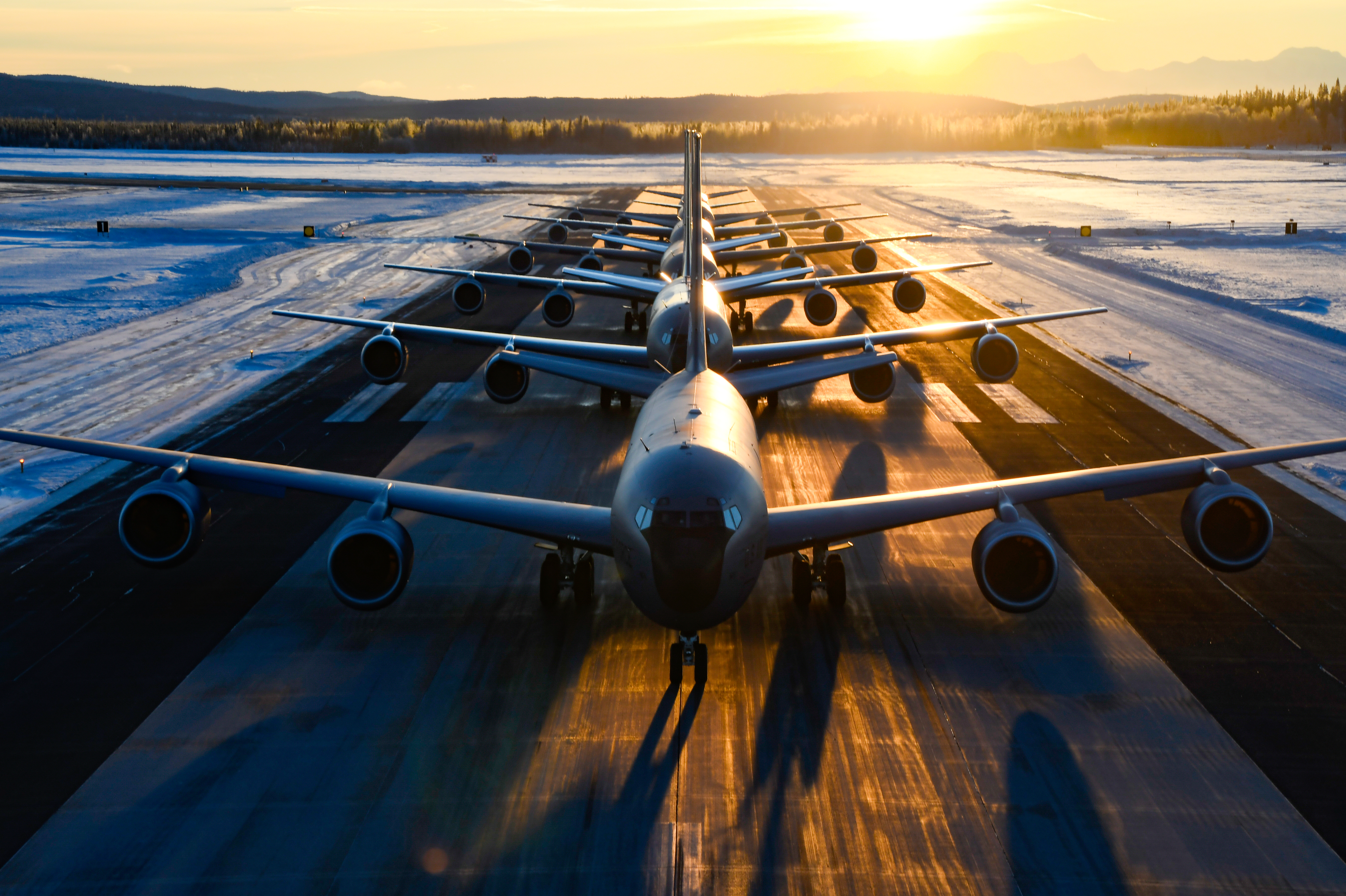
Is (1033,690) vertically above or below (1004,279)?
below

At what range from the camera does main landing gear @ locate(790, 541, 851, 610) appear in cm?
1539

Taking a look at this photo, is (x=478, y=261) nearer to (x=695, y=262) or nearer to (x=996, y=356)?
(x=996, y=356)

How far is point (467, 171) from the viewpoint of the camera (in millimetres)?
130250

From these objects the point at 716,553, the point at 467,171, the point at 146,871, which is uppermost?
the point at 467,171

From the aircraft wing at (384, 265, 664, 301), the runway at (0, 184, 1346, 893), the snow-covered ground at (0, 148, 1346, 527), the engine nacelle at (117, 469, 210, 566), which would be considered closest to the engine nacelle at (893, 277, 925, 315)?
the snow-covered ground at (0, 148, 1346, 527)

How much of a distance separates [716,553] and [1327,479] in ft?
58.4

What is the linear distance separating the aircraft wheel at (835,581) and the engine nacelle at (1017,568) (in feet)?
8.90

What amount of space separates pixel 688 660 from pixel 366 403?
59.3ft

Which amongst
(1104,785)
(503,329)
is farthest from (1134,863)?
(503,329)

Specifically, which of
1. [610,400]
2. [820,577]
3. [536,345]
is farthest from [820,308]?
[820,577]

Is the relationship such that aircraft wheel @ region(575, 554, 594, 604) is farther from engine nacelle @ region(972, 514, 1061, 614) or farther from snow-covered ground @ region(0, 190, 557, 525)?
snow-covered ground @ region(0, 190, 557, 525)

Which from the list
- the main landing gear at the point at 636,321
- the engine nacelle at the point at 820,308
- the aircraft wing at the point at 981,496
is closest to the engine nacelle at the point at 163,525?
the aircraft wing at the point at 981,496

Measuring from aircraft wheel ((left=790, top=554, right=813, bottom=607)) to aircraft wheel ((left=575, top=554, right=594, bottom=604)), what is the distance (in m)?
3.54

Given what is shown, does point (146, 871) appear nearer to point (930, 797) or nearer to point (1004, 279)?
point (930, 797)
